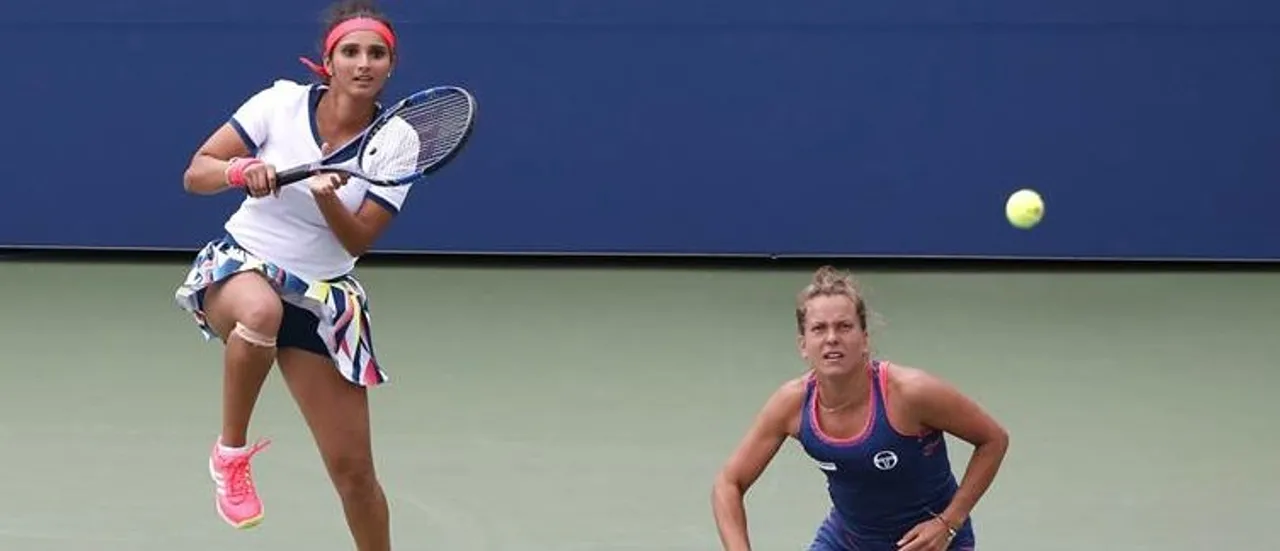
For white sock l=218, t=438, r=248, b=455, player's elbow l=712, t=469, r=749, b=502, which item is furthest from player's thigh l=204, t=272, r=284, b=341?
player's elbow l=712, t=469, r=749, b=502

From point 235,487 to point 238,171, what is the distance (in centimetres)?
75

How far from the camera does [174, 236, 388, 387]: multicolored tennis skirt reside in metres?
4.75

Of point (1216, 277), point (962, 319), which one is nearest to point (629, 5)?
point (962, 319)

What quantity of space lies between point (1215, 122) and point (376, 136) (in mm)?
6138

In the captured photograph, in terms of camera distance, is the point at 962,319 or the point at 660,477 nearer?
the point at 660,477

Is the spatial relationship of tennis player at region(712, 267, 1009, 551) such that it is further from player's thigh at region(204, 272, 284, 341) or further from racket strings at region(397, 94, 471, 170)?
player's thigh at region(204, 272, 284, 341)

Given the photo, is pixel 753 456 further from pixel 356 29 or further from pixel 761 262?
pixel 761 262

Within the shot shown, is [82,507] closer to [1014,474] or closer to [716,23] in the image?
[1014,474]

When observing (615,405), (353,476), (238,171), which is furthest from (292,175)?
(615,405)

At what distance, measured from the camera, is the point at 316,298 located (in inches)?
187

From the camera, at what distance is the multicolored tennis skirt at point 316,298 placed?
15.6ft

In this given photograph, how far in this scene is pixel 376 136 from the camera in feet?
15.5

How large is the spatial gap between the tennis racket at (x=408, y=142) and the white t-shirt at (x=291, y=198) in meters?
0.08

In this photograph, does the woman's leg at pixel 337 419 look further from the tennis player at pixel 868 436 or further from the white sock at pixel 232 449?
the tennis player at pixel 868 436
